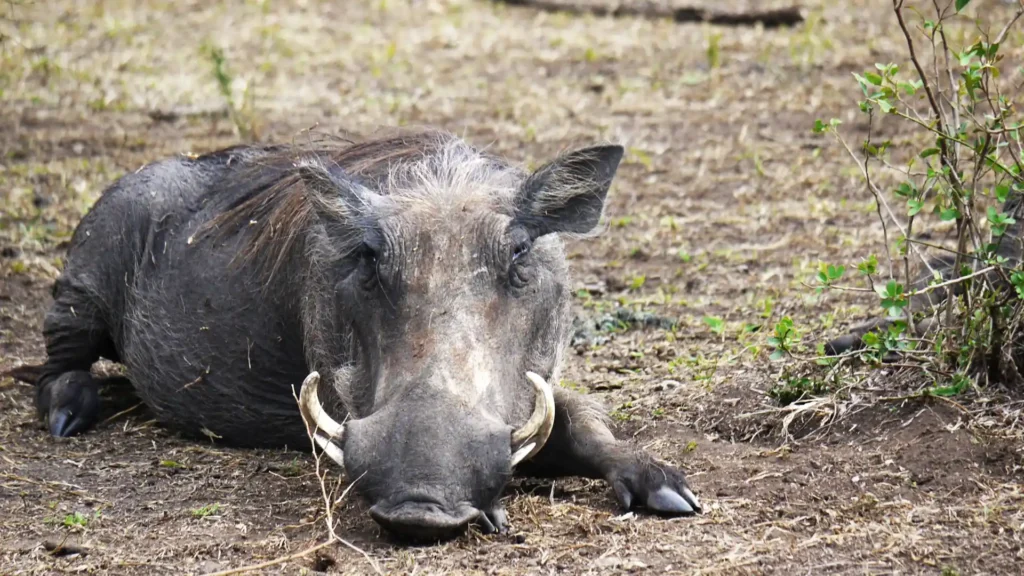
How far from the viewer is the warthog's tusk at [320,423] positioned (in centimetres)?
354

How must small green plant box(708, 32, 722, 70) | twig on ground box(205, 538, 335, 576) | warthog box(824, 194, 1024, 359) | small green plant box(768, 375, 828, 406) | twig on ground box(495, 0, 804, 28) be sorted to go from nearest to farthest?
twig on ground box(205, 538, 335, 576), warthog box(824, 194, 1024, 359), small green plant box(768, 375, 828, 406), small green plant box(708, 32, 722, 70), twig on ground box(495, 0, 804, 28)

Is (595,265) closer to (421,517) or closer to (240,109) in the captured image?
(240,109)

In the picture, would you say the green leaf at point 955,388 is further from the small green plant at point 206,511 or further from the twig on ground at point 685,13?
the twig on ground at point 685,13

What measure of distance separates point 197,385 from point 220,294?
1.17 feet

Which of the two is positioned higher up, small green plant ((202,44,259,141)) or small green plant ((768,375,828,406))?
small green plant ((202,44,259,141))

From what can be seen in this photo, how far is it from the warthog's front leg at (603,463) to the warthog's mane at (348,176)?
2.22ft

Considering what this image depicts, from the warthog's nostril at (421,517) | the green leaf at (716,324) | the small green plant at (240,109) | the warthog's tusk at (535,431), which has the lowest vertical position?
the green leaf at (716,324)

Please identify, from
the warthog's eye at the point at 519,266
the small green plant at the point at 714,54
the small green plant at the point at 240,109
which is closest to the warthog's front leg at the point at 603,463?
the warthog's eye at the point at 519,266

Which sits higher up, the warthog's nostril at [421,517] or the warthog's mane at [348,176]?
the warthog's mane at [348,176]

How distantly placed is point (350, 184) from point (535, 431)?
1107 mm

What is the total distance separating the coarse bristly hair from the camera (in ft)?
13.5

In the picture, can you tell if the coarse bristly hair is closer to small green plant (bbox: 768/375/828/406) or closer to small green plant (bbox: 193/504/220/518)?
small green plant (bbox: 193/504/220/518)

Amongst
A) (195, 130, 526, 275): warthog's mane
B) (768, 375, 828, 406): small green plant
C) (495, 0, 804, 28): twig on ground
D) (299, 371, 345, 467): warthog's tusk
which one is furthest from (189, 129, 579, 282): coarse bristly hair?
(495, 0, 804, 28): twig on ground

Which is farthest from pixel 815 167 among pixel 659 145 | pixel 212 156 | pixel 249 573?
pixel 249 573
